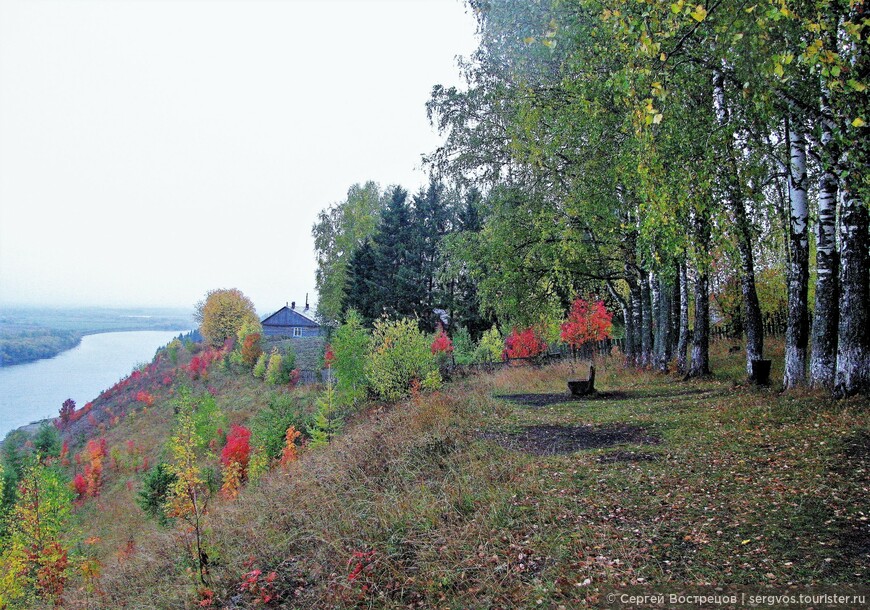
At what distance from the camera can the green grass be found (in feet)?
12.5

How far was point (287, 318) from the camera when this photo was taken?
65.4 metres

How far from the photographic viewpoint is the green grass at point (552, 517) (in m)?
3.82

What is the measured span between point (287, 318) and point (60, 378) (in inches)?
2041

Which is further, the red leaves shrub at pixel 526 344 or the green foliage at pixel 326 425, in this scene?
the red leaves shrub at pixel 526 344

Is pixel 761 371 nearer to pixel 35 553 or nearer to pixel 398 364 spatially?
pixel 398 364

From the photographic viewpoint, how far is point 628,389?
13.2 metres

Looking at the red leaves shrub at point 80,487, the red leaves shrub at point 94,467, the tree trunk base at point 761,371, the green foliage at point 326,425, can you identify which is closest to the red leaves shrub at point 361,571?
the tree trunk base at point 761,371

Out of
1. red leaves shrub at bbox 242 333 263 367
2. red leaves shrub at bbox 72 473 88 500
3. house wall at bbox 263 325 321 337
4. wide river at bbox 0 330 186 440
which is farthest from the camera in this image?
wide river at bbox 0 330 186 440

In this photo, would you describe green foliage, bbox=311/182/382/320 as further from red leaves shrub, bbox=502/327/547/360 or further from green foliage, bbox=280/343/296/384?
red leaves shrub, bbox=502/327/547/360

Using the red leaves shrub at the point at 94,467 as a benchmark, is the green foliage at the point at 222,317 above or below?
above

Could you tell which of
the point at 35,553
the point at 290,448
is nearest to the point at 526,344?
the point at 290,448

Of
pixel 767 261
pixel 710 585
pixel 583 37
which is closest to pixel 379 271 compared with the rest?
pixel 767 261

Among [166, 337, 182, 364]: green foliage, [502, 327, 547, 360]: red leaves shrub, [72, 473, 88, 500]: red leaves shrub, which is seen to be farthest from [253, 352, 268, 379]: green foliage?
[166, 337, 182, 364]: green foliage

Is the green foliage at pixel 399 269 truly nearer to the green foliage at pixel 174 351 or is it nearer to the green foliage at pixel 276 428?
the green foliage at pixel 276 428
